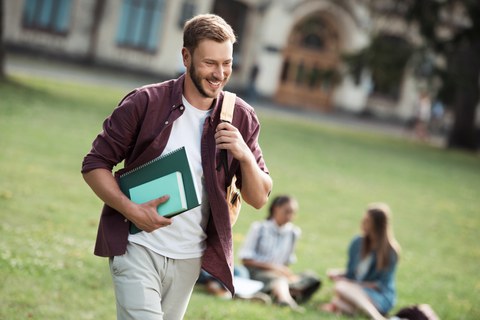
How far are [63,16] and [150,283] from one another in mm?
31028

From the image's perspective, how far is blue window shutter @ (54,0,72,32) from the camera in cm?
3288

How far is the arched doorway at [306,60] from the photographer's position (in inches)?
1491

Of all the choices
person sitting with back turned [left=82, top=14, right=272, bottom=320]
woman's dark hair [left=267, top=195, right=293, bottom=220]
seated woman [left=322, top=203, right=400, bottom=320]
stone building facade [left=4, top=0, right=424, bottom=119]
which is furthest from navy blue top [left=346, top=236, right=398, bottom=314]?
stone building facade [left=4, top=0, right=424, bottom=119]

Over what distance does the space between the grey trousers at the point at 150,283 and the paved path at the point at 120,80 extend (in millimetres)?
21637

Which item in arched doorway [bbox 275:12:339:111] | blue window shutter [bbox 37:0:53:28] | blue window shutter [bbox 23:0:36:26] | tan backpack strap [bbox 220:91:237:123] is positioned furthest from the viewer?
arched doorway [bbox 275:12:339:111]

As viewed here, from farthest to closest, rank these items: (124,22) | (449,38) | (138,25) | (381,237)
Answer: (138,25)
(124,22)
(449,38)
(381,237)

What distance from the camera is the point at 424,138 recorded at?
33.2 meters

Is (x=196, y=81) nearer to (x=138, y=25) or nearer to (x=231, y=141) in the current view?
(x=231, y=141)

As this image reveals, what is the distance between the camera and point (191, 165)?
3.62 metres

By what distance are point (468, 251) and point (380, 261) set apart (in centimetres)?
518

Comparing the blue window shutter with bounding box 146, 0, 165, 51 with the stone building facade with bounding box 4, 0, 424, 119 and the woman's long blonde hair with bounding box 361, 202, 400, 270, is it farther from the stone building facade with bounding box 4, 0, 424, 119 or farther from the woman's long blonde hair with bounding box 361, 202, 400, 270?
the woman's long blonde hair with bounding box 361, 202, 400, 270

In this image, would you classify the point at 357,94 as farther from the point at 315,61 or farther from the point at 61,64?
the point at 61,64

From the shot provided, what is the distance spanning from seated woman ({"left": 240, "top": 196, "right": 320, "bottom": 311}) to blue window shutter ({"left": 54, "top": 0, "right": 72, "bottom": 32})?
2663 cm

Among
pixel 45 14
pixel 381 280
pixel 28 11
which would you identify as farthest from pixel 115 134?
pixel 45 14
